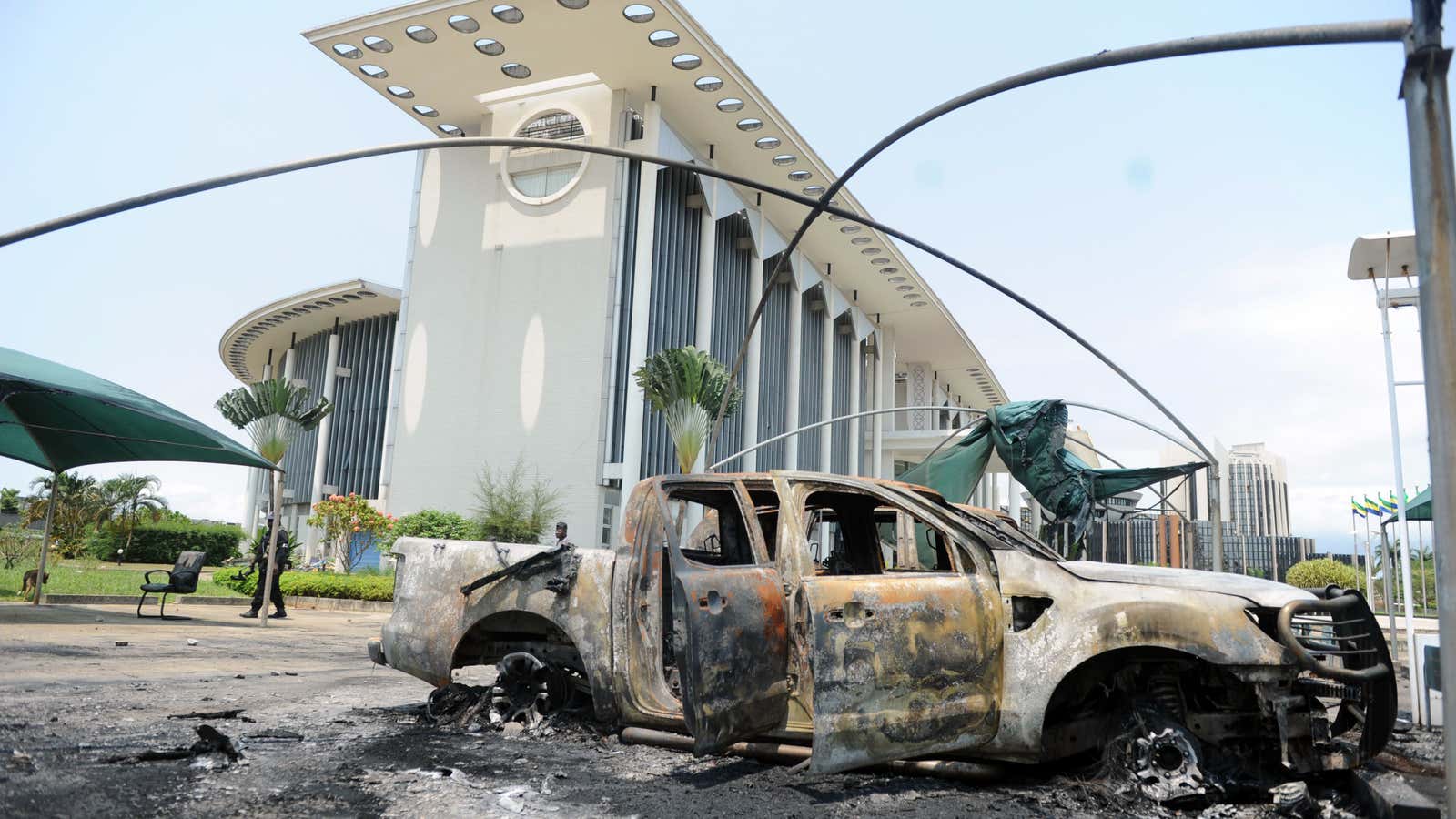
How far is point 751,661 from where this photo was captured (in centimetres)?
516

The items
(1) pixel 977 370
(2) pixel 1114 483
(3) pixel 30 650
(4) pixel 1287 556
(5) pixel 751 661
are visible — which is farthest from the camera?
(1) pixel 977 370

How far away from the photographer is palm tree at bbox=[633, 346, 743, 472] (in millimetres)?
24141

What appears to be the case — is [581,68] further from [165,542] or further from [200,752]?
[165,542]

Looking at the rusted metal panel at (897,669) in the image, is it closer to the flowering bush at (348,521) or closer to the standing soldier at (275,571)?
the standing soldier at (275,571)

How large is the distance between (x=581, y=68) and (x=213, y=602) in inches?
720

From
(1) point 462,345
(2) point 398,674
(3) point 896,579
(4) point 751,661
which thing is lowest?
(2) point 398,674

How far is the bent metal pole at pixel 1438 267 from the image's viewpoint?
12.8 feet

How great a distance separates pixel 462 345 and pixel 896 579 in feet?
96.9

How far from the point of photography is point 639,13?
26.6 m

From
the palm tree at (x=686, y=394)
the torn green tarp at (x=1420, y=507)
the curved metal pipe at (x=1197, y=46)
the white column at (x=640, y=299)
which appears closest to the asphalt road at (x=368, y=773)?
the curved metal pipe at (x=1197, y=46)

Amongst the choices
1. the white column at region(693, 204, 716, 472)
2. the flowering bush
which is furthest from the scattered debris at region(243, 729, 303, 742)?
the white column at region(693, 204, 716, 472)

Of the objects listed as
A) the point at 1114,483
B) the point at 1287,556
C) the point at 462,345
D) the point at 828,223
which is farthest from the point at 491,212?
the point at 1287,556

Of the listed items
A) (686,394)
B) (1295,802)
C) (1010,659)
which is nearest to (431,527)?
(686,394)

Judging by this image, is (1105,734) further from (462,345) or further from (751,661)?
(462,345)
